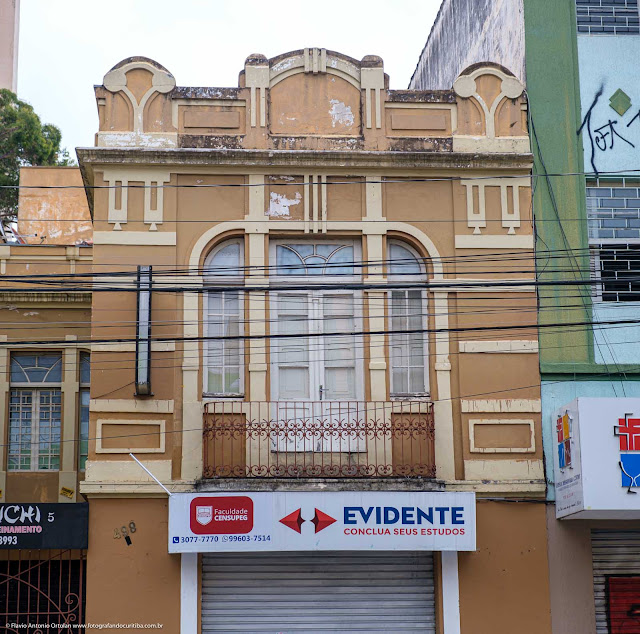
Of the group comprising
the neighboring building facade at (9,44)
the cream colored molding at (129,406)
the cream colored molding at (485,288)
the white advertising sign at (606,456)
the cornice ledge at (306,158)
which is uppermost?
the neighboring building facade at (9,44)

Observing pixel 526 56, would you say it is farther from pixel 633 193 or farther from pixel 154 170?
pixel 154 170

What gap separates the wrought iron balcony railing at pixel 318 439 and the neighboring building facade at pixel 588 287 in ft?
6.25

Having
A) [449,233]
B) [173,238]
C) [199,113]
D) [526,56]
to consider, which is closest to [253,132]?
[199,113]

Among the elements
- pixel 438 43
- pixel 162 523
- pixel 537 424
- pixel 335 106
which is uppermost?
pixel 438 43

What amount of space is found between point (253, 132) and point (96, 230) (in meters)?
2.64

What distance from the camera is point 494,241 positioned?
15016 millimetres

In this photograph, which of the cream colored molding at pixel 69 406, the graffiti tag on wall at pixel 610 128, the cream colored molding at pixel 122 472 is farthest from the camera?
the cream colored molding at pixel 69 406

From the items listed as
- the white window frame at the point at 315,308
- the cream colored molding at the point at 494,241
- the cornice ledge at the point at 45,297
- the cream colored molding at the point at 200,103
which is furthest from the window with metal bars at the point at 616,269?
the cornice ledge at the point at 45,297

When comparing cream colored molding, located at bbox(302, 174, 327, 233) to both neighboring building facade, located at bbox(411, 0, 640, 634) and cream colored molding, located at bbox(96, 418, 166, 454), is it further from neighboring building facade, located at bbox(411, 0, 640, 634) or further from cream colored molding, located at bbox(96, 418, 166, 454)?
cream colored molding, located at bbox(96, 418, 166, 454)

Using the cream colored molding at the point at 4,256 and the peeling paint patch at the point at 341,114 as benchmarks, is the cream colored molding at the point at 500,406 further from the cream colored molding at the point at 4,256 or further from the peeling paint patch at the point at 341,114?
the cream colored molding at the point at 4,256

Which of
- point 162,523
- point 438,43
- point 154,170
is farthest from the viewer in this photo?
point 438,43

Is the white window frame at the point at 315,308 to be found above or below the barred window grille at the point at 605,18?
below

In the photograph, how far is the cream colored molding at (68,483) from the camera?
15867 millimetres

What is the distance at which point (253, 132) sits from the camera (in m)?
15.2
